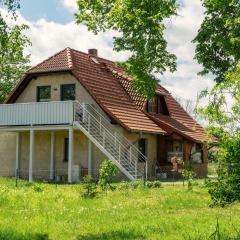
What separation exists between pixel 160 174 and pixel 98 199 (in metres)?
15.4

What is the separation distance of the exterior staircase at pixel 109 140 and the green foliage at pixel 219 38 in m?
6.46

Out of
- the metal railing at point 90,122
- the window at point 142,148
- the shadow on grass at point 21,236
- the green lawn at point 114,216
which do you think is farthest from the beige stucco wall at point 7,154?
the shadow on grass at point 21,236

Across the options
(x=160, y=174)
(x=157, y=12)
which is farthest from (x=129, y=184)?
(x=160, y=174)

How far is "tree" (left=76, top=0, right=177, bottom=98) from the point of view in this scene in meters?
17.6

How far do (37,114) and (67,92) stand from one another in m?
2.63

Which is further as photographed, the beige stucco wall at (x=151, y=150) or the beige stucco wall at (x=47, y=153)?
the beige stucco wall at (x=151, y=150)

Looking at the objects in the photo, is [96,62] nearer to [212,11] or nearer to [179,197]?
[212,11]

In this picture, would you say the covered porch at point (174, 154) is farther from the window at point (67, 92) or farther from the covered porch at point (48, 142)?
the window at point (67, 92)

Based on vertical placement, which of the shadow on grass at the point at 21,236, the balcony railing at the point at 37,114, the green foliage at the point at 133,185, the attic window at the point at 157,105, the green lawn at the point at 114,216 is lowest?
the shadow on grass at the point at 21,236

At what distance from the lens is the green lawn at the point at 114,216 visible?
1044 centimetres

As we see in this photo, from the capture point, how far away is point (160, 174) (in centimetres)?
3181

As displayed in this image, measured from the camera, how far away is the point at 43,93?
32688 mm

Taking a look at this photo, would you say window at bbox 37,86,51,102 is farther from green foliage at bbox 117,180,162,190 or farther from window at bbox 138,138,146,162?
green foliage at bbox 117,180,162,190

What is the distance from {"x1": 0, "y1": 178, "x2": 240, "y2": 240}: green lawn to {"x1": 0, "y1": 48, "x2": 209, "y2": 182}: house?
10.2 m
